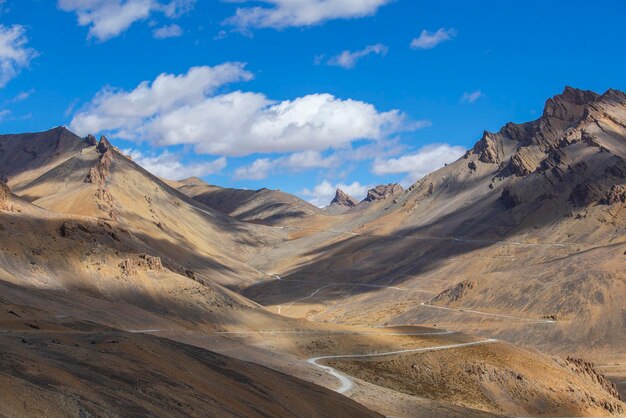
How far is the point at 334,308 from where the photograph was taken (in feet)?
461

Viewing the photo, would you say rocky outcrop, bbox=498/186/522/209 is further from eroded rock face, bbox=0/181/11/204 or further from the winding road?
eroded rock face, bbox=0/181/11/204

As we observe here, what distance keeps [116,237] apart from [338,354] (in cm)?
3311

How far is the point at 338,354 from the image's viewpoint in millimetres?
62812

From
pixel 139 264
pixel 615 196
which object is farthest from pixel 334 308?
pixel 139 264

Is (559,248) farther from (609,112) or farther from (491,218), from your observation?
(609,112)

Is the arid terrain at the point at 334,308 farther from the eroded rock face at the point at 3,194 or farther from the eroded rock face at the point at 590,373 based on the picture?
the eroded rock face at the point at 3,194

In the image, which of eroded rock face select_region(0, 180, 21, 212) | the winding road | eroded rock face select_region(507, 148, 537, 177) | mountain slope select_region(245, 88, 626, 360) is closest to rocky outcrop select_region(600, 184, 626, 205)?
mountain slope select_region(245, 88, 626, 360)

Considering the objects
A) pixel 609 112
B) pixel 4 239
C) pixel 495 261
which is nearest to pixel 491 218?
pixel 495 261

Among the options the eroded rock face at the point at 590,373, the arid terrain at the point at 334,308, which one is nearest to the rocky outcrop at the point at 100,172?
the arid terrain at the point at 334,308

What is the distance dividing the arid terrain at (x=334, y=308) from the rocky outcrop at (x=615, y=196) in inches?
14.8

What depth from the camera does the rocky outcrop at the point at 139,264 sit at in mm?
76062

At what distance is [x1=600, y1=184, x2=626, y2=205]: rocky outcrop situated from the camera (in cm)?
14388

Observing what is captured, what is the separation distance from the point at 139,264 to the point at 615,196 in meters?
100

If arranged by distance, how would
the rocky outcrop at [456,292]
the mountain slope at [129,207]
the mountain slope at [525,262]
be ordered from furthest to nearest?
1. the mountain slope at [129,207]
2. the rocky outcrop at [456,292]
3. the mountain slope at [525,262]
